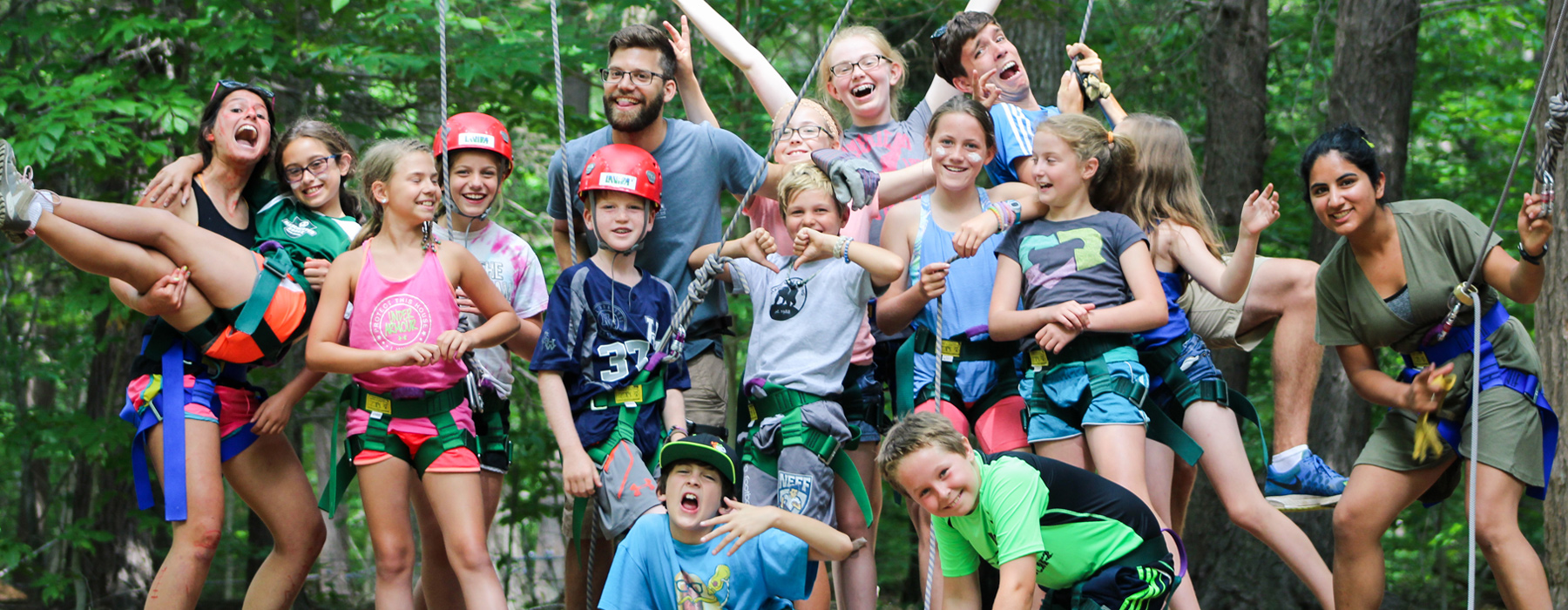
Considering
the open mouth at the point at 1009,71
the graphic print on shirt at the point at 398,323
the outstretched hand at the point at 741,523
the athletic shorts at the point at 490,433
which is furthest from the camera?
the open mouth at the point at 1009,71

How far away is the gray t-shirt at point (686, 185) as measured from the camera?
405 cm

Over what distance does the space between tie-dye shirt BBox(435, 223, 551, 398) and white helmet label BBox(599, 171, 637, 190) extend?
46 centimetres

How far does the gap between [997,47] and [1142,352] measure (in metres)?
1.21

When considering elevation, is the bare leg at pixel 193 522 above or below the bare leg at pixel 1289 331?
below

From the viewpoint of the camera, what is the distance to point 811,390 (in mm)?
3521

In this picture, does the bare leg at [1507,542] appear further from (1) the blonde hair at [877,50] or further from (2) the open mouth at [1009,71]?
(1) the blonde hair at [877,50]

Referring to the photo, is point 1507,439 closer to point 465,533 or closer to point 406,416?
point 465,533

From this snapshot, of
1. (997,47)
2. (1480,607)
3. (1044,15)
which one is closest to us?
(997,47)

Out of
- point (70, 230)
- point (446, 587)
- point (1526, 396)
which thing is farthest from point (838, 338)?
point (70, 230)

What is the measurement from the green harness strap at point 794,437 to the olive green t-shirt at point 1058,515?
0.46 m

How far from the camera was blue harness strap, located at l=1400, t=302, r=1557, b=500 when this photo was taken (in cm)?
336

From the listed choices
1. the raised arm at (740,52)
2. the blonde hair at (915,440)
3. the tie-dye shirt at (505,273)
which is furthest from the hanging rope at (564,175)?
the blonde hair at (915,440)

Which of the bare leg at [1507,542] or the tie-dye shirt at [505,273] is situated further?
the tie-dye shirt at [505,273]

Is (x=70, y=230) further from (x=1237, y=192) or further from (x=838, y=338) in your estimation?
(x=1237, y=192)
